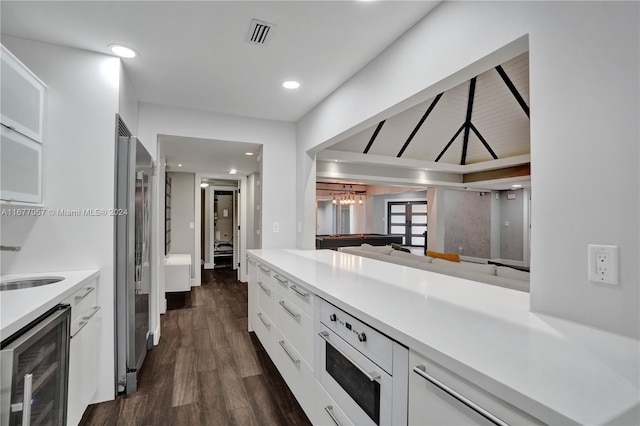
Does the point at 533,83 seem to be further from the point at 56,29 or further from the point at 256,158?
the point at 256,158

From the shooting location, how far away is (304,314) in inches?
72.4

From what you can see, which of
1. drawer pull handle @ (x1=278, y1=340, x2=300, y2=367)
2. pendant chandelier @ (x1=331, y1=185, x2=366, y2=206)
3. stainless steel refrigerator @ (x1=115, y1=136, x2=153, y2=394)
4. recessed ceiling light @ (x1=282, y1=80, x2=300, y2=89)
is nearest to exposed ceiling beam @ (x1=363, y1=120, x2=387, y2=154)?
recessed ceiling light @ (x1=282, y1=80, x2=300, y2=89)

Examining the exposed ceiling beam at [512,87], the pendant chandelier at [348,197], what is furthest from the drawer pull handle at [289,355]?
the pendant chandelier at [348,197]

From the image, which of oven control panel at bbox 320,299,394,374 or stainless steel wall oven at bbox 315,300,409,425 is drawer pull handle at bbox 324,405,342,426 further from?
oven control panel at bbox 320,299,394,374

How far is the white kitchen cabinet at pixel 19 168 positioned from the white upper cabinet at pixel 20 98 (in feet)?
0.17

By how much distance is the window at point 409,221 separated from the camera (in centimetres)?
1040

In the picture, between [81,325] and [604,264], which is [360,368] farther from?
[81,325]

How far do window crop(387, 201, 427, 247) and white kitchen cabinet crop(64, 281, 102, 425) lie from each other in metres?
9.48

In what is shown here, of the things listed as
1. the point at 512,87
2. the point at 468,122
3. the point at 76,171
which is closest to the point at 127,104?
the point at 76,171

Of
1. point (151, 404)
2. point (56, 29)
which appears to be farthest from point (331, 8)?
point (151, 404)

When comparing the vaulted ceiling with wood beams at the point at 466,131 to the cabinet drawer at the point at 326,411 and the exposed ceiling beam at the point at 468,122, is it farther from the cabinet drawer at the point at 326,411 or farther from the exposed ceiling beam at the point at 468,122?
the cabinet drawer at the point at 326,411

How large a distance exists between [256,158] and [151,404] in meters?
3.14

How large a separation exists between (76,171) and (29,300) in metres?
1.02

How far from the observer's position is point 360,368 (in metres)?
1.24
